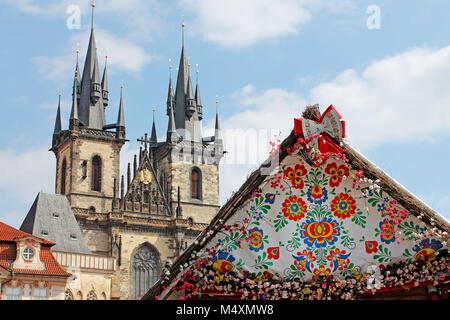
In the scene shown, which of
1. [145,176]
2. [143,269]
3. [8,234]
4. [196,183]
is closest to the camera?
[8,234]

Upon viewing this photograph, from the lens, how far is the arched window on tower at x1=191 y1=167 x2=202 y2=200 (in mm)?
43875

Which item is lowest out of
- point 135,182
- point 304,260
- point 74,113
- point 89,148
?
point 304,260

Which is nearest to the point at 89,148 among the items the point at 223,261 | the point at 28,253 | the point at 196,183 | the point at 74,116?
the point at 74,116

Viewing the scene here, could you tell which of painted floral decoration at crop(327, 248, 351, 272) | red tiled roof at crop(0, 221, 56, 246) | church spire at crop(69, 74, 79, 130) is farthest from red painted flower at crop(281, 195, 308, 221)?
church spire at crop(69, 74, 79, 130)

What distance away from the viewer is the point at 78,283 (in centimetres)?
2908

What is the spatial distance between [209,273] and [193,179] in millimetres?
38760

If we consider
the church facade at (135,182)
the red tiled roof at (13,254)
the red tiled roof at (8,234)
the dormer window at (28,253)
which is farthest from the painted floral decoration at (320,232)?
the church facade at (135,182)

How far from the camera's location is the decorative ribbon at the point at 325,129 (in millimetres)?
5469

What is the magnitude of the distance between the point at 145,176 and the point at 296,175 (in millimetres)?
37670

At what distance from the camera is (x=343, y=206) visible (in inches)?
218

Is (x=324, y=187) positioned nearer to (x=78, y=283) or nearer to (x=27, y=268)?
(x=27, y=268)

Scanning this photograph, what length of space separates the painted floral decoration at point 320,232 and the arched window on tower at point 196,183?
38204 mm

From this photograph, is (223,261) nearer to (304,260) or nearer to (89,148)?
(304,260)
